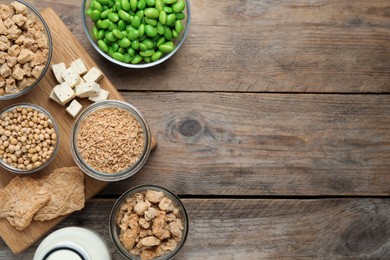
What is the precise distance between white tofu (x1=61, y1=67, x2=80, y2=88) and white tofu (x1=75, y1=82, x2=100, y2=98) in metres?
0.01

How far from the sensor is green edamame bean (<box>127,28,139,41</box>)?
52.9 inches

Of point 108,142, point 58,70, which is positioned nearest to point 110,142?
point 108,142

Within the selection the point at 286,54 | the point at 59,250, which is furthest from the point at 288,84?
the point at 59,250

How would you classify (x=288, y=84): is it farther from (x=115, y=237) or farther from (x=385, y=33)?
(x=115, y=237)

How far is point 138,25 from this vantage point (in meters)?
1.35

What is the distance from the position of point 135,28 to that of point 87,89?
0.65ft

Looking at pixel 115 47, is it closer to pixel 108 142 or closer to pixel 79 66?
pixel 79 66

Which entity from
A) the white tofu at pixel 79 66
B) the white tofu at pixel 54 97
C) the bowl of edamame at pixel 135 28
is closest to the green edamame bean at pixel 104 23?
the bowl of edamame at pixel 135 28

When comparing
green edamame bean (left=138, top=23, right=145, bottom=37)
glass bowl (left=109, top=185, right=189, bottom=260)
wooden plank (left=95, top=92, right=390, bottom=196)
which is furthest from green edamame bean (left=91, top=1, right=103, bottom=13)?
glass bowl (left=109, top=185, right=189, bottom=260)

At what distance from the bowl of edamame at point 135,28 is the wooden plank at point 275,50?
0.15 feet

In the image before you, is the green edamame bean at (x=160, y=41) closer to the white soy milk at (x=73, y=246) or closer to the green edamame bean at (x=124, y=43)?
the green edamame bean at (x=124, y=43)

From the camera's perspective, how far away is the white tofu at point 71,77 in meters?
1.32

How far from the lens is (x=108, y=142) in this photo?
1.28m

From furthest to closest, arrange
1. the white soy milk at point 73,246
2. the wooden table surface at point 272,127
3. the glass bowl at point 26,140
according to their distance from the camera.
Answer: the wooden table surface at point 272,127, the glass bowl at point 26,140, the white soy milk at point 73,246
